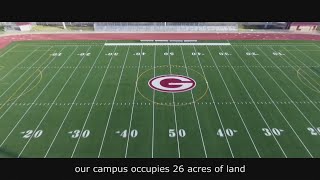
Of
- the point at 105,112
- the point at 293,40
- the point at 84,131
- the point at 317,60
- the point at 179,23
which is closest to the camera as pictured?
the point at 84,131

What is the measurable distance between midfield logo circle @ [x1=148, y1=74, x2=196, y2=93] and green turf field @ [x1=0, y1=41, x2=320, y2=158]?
451 mm

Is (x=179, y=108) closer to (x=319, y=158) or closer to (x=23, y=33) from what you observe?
(x=319, y=158)

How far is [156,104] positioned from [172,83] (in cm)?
271

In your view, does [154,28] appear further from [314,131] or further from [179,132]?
[314,131]

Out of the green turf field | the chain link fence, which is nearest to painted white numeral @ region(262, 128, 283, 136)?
the green turf field

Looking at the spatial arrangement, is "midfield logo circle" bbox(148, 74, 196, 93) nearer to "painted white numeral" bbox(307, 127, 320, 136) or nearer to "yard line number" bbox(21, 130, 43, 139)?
"painted white numeral" bbox(307, 127, 320, 136)

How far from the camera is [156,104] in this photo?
1534 centimetres

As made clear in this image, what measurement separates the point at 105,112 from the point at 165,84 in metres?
4.37

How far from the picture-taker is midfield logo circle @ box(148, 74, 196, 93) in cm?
1691

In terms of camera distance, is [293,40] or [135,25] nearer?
[293,40]

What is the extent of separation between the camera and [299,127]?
528 inches

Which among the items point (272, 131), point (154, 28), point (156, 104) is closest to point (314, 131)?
point (272, 131)

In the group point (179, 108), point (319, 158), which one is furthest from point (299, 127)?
point (179, 108)

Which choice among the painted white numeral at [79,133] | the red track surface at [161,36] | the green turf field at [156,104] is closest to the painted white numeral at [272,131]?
the green turf field at [156,104]
